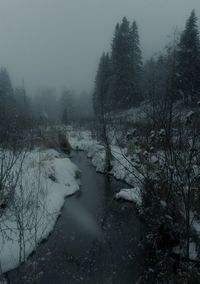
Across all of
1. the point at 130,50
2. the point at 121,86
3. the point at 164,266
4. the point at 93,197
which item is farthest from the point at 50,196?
the point at 130,50

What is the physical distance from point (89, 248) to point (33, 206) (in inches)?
81.2

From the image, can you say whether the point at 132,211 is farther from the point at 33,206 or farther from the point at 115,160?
the point at 115,160

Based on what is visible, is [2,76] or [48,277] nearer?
[48,277]

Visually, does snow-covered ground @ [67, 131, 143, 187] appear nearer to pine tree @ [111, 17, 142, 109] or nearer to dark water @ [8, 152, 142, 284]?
dark water @ [8, 152, 142, 284]

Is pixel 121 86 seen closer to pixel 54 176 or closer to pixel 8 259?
pixel 54 176

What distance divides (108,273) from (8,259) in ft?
7.45

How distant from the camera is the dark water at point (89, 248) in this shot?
727cm

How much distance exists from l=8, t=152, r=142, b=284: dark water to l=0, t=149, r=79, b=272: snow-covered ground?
281mm

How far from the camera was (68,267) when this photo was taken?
768 cm

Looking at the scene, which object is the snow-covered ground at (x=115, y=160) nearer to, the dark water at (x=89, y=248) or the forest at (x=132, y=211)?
the forest at (x=132, y=211)

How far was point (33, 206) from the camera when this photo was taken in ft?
24.9

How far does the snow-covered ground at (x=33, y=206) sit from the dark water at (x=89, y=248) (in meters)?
0.28

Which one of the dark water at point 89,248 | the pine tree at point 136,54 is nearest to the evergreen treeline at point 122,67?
the pine tree at point 136,54


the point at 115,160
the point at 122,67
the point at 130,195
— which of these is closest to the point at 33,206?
the point at 130,195
